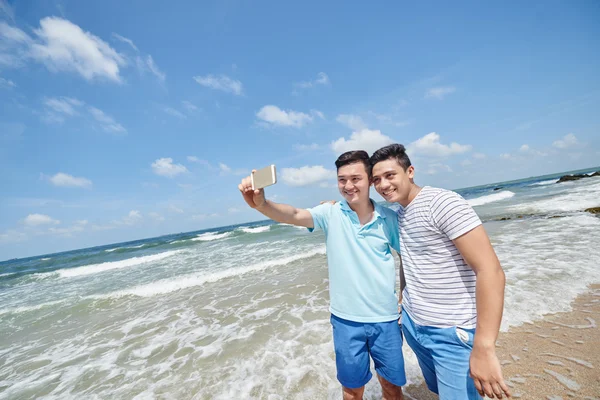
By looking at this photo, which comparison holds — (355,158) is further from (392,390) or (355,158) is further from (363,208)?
(392,390)

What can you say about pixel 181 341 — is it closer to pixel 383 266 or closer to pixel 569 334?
pixel 383 266

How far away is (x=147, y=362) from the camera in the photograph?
15.9ft

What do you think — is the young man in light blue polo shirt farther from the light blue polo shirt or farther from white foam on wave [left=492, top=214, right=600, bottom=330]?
white foam on wave [left=492, top=214, right=600, bottom=330]

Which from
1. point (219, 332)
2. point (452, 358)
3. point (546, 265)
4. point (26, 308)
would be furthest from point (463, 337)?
point (26, 308)

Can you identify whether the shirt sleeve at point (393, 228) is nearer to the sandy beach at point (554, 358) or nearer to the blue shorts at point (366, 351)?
the blue shorts at point (366, 351)

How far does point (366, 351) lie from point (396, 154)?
1.73 meters

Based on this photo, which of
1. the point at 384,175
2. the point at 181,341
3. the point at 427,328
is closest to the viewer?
the point at 427,328

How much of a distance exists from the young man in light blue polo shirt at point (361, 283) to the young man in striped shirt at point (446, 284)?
0.16 meters

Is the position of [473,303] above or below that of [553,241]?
above

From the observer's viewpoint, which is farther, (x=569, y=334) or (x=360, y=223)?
(x=569, y=334)

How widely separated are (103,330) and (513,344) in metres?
8.79

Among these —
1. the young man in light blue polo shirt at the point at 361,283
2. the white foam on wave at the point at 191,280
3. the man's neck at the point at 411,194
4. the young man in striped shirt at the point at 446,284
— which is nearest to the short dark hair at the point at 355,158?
the young man in light blue polo shirt at the point at 361,283

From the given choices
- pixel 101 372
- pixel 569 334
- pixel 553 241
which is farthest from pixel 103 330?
pixel 553 241

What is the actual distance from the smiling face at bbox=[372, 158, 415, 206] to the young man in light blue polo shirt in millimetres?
229
